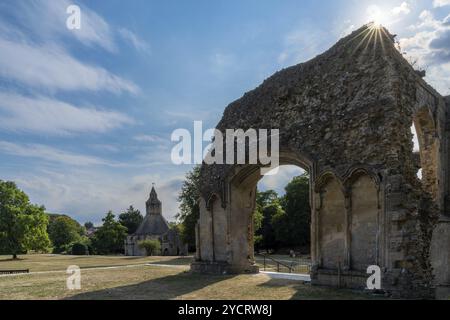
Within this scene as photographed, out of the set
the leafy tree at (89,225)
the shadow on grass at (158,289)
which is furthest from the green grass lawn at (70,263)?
the leafy tree at (89,225)

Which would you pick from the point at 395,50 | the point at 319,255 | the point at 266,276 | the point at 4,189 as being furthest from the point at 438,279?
the point at 4,189

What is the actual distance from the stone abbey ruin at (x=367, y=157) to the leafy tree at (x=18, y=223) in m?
27.9

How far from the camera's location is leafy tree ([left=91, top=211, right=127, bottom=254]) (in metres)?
61.7

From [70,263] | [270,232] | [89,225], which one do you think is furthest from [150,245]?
[89,225]

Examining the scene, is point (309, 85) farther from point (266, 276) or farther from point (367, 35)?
point (266, 276)

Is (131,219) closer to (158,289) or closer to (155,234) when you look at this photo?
(155,234)

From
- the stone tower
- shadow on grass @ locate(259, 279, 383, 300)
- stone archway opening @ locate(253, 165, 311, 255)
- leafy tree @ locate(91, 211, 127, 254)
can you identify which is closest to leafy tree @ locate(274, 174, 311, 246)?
stone archway opening @ locate(253, 165, 311, 255)

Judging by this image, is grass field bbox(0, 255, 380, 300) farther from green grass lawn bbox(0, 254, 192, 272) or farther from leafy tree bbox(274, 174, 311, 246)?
leafy tree bbox(274, 174, 311, 246)

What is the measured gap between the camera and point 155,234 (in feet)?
204

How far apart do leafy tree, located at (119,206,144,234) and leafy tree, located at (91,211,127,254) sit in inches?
513

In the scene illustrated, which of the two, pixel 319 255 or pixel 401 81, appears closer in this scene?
pixel 401 81

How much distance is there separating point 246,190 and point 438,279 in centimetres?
780

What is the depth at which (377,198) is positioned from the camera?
426 inches
